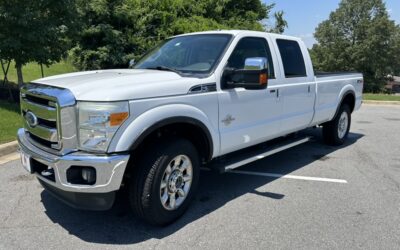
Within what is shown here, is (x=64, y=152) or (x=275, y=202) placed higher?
(x=64, y=152)

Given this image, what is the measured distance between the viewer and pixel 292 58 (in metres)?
5.85

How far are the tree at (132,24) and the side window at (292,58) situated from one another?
27.3 ft

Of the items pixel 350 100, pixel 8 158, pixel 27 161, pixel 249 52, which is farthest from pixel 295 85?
pixel 8 158

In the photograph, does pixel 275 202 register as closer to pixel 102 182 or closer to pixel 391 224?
pixel 391 224

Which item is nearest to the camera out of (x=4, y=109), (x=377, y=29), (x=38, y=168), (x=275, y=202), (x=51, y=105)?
(x=51, y=105)

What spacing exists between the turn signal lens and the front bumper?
28 cm

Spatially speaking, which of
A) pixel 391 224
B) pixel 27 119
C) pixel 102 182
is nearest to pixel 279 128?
pixel 391 224

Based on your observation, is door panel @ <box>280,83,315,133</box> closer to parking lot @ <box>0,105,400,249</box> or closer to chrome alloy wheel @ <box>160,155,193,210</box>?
parking lot @ <box>0,105,400,249</box>

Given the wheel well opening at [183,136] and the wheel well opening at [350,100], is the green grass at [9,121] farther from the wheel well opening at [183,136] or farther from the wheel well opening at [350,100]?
the wheel well opening at [350,100]

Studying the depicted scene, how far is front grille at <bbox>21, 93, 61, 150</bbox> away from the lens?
141 inches

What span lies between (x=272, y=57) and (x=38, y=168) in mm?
3263

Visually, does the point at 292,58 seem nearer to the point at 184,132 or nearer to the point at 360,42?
the point at 184,132

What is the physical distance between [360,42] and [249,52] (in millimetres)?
59170

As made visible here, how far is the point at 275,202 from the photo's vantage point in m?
4.66
